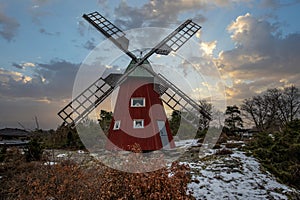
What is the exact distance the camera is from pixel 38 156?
1248 cm

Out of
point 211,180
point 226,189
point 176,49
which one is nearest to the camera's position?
point 226,189

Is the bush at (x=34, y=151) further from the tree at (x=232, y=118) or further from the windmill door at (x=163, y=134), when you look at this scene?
the tree at (x=232, y=118)

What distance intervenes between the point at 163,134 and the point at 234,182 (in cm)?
530

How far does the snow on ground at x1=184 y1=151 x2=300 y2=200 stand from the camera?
8.05 meters

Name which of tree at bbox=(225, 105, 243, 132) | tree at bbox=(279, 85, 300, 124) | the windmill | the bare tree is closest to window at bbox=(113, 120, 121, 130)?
the windmill

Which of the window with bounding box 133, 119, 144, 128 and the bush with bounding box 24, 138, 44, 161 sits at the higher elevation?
the window with bounding box 133, 119, 144, 128

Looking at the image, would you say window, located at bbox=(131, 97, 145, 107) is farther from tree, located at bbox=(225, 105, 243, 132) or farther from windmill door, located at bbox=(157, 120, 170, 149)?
tree, located at bbox=(225, 105, 243, 132)

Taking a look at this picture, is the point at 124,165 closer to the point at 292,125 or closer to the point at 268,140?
the point at 268,140

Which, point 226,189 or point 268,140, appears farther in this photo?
point 268,140

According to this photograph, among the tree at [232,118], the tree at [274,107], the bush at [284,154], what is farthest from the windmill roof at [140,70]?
the tree at [274,107]

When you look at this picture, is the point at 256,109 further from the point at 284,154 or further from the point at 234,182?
the point at 234,182

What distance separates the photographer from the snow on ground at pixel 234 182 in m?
8.05

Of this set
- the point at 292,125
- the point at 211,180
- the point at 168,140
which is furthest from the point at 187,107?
the point at 292,125

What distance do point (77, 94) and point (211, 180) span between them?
8.88 metres
